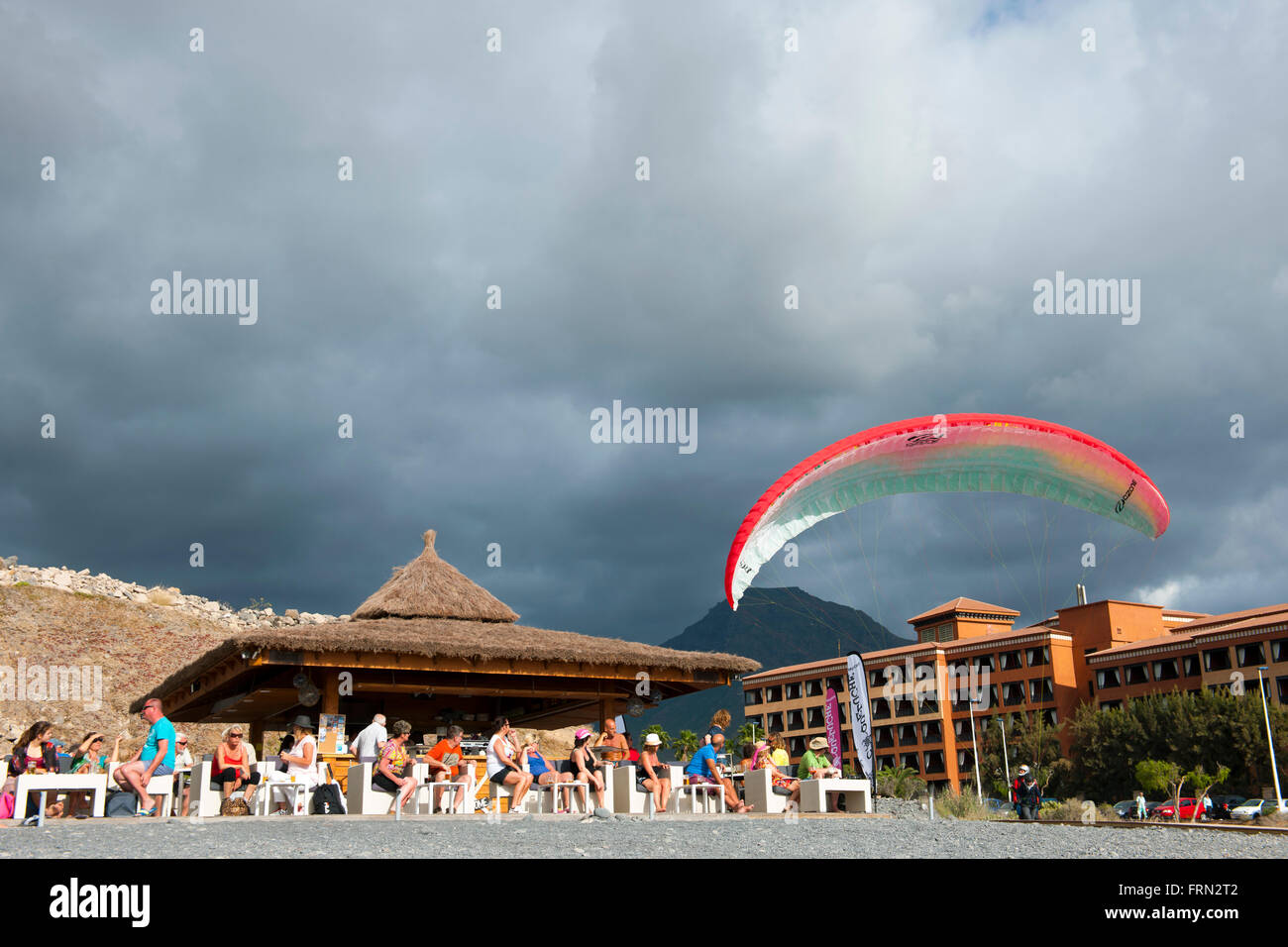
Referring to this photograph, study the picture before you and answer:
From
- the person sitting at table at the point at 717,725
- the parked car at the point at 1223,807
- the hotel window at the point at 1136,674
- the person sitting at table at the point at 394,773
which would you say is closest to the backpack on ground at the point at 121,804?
the person sitting at table at the point at 394,773

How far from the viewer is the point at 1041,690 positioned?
66.8 meters

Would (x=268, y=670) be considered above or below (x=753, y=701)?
above

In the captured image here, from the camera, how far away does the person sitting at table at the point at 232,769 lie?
10.4 m

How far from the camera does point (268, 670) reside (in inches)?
600

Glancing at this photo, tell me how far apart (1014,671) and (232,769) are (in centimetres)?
6825

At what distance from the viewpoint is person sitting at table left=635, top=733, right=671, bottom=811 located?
10273mm

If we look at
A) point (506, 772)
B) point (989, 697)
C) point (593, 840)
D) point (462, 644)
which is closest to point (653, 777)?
point (506, 772)

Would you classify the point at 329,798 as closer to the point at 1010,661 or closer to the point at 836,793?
the point at 836,793

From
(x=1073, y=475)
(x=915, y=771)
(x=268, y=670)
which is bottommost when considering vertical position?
(x=915, y=771)

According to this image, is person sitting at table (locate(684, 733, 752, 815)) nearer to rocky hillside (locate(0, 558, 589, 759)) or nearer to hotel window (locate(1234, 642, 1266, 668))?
rocky hillside (locate(0, 558, 589, 759))
